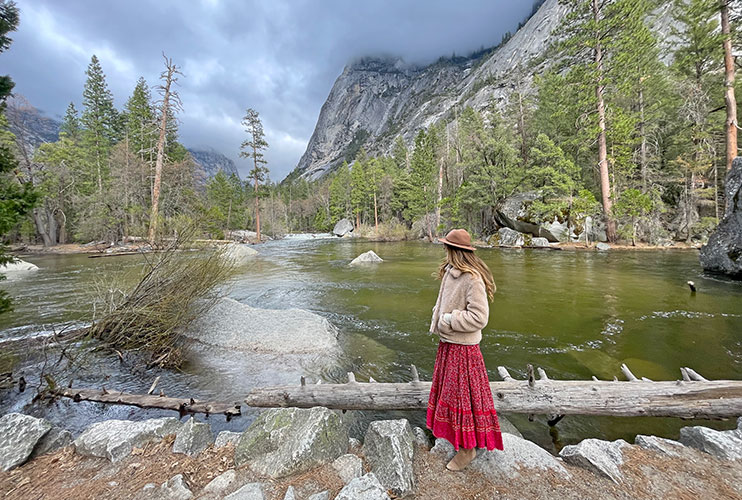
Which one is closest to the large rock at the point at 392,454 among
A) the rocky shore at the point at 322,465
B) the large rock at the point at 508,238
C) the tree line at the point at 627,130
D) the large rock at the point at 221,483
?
the rocky shore at the point at 322,465

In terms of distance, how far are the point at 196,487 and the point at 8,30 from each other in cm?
701

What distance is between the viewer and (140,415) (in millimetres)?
3721

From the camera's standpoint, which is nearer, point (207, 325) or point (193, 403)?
point (193, 403)

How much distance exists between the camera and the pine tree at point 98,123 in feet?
101

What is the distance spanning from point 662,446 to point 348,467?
282 cm

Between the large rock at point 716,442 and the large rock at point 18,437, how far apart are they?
6153 mm

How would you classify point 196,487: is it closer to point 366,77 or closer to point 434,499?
point 434,499

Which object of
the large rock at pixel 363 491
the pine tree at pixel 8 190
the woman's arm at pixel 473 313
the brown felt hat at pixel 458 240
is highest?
the pine tree at pixel 8 190

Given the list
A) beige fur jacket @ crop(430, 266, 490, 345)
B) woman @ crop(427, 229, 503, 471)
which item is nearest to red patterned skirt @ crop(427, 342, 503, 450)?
woman @ crop(427, 229, 503, 471)

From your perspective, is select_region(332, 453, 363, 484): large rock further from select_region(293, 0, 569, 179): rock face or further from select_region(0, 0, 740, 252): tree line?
select_region(293, 0, 569, 179): rock face

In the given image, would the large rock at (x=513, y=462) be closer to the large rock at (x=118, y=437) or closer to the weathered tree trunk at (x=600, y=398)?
the weathered tree trunk at (x=600, y=398)

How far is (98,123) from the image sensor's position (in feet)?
111

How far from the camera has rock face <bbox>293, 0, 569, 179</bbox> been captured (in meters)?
75.9

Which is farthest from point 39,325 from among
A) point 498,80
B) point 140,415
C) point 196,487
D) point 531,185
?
point 498,80
